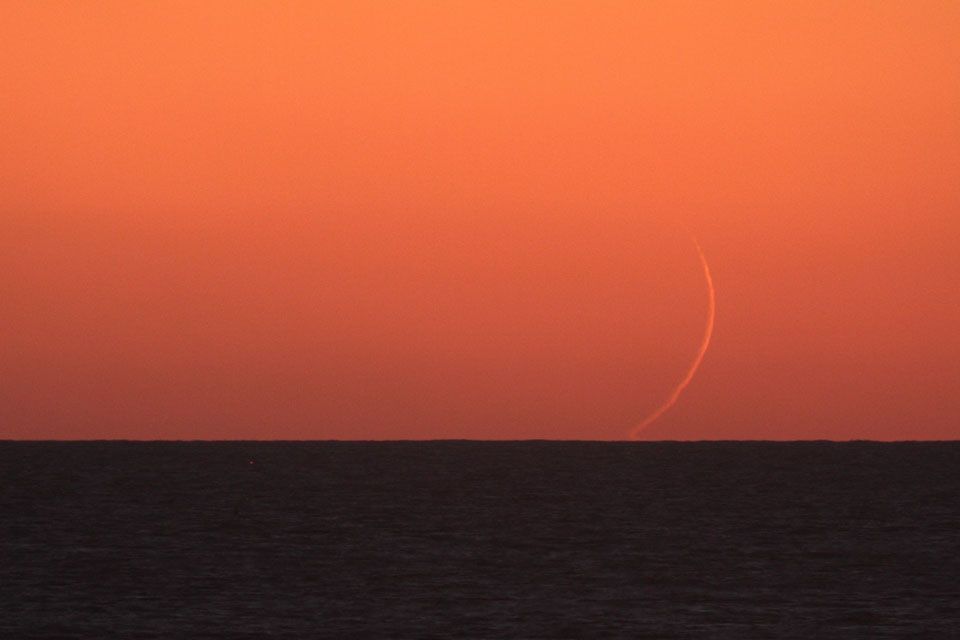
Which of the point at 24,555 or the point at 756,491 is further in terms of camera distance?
the point at 756,491

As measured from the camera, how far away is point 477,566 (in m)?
83.1

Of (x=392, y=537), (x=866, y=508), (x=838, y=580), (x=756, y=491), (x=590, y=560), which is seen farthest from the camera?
(x=756, y=491)

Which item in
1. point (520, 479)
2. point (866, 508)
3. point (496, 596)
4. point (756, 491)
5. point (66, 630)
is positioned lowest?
point (66, 630)

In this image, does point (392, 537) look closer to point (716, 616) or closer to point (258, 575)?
point (258, 575)

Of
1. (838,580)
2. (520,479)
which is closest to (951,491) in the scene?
(520,479)

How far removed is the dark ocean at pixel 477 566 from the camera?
207 ft

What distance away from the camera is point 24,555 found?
87375mm

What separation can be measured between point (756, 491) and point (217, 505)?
177ft

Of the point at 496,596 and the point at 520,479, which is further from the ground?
the point at 520,479

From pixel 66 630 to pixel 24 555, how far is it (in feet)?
91.7

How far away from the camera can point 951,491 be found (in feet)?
544

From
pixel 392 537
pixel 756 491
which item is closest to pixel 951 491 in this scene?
pixel 756 491

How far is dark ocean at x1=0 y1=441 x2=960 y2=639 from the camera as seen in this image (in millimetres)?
63031

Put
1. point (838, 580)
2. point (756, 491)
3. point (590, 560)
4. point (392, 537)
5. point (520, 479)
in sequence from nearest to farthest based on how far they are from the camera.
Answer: point (838, 580) < point (590, 560) < point (392, 537) < point (756, 491) < point (520, 479)
